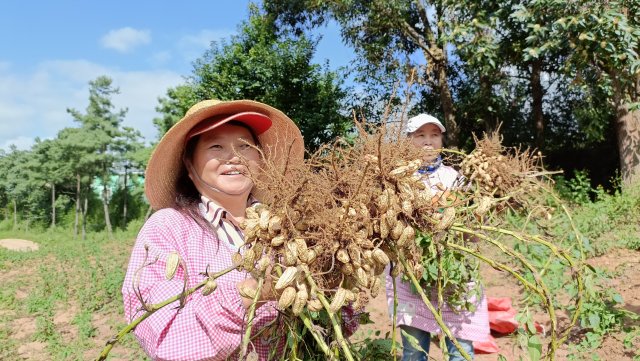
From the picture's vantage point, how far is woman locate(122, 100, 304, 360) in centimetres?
106

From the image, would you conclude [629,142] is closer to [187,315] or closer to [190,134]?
[190,134]

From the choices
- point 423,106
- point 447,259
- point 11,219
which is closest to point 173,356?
point 447,259

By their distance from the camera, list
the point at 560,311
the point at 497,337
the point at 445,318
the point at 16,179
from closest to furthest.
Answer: the point at 445,318 → the point at 497,337 → the point at 560,311 → the point at 16,179

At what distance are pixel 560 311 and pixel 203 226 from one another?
431cm

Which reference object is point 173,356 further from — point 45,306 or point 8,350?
point 45,306

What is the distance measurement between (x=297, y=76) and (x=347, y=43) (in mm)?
1346

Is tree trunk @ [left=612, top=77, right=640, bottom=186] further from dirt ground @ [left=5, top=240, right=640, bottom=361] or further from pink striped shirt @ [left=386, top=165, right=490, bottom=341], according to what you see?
pink striped shirt @ [left=386, top=165, right=490, bottom=341]

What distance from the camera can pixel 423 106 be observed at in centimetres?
1054

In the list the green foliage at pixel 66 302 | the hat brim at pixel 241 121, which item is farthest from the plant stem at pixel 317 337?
the green foliage at pixel 66 302

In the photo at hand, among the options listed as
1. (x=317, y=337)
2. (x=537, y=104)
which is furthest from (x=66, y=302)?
(x=537, y=104)

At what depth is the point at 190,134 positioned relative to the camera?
156 centimetres

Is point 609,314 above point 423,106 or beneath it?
beneath

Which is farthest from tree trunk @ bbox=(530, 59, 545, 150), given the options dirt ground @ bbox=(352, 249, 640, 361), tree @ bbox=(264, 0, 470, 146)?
dirt ground @ bbox=(352, 249, 640, 361)

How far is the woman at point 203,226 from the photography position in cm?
106
